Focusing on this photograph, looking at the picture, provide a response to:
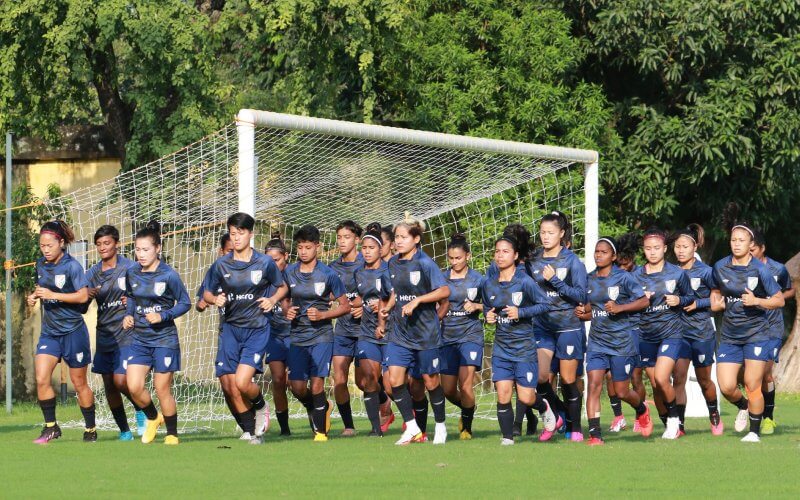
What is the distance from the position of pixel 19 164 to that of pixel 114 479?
43.1 feet

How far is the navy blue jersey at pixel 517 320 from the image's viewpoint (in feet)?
39.5

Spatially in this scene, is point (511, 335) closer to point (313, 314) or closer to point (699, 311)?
point (313, 314)

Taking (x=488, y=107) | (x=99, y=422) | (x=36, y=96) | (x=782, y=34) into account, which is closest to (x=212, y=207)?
(x=99, y=422)

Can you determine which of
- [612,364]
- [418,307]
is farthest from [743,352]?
[418,307]

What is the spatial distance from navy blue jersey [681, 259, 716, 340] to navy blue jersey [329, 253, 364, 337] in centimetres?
327

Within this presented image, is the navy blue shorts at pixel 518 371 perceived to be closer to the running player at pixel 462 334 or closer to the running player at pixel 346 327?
the running player at pixel 462 334

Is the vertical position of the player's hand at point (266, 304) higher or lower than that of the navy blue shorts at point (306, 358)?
higher

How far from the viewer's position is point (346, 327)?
13.8 metres

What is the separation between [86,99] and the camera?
20.9 m

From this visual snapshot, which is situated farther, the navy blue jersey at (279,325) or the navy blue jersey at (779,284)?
the navy blue jersey at (279,325)

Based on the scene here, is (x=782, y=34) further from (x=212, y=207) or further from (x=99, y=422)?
(x=99, y=422)

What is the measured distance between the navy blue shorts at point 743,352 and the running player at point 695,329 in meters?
0.49

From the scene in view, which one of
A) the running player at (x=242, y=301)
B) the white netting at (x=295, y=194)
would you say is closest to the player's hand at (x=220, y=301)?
the running player at (x=242, y=301)

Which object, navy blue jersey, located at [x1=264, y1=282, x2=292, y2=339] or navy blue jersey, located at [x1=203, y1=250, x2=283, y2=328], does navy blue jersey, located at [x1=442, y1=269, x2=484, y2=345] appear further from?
navy blue jersey, located at [x1=203, y1=250, x2=283, y2=328]
